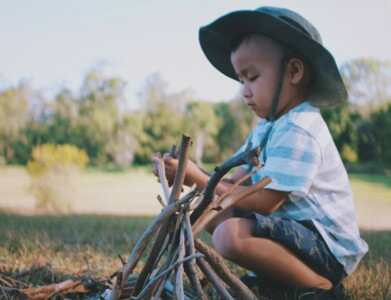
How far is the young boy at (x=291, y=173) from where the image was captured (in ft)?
7.06

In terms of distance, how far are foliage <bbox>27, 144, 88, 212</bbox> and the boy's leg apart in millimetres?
14669

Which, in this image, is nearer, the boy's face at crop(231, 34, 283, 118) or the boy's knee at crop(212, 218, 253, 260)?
the boy's knee at crop(212, 218, 253, 260)

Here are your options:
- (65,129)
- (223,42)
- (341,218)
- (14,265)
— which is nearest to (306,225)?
(341,218)

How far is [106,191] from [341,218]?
25946 millimetres

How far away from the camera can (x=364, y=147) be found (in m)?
27.4

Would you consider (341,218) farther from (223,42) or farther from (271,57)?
(223,42)

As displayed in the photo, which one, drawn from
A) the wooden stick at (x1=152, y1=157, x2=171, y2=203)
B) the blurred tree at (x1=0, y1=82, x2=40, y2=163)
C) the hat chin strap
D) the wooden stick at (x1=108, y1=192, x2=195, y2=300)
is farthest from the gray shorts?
the blurred tree at (x1=0, y1=82, x2=40, y2=163)

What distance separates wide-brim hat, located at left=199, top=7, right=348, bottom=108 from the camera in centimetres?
241

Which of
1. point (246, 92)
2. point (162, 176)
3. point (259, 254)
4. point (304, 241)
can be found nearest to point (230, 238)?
point (259, 254)

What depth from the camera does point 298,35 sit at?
2398 millimetres

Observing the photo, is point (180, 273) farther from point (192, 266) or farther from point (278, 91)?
point (278, 91)

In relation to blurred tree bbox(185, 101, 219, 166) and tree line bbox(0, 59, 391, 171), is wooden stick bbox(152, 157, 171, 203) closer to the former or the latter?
tree line bbox(0, 59, 391, 171)

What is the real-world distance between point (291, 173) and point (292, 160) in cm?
7

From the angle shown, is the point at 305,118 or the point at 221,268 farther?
the point at 305,118
